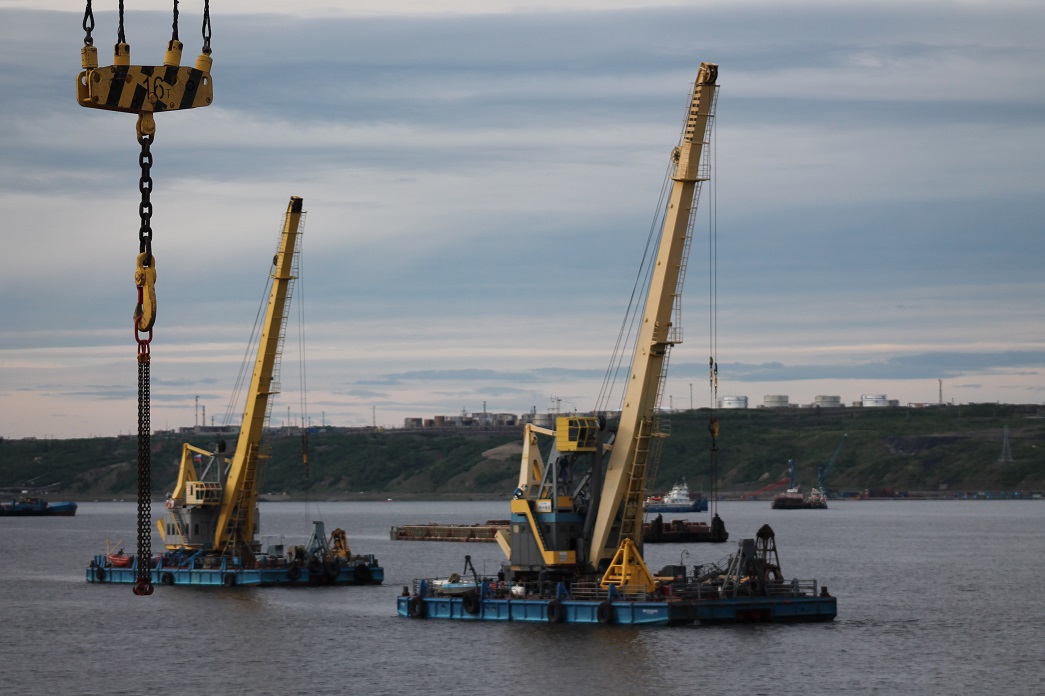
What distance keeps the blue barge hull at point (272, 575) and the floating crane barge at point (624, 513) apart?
2257 cm

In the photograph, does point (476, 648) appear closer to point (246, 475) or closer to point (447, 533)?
point (246, 475)

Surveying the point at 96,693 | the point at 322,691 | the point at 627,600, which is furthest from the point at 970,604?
the point at 96,693

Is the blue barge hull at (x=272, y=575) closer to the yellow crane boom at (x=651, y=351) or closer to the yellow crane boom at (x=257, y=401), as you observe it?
the yellow crane boom at (x=257, y=401)

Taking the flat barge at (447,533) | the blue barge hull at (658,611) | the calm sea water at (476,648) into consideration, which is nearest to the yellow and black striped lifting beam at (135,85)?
the calm sea water at (476,648)

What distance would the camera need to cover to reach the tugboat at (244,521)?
287 ft

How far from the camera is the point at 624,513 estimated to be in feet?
215

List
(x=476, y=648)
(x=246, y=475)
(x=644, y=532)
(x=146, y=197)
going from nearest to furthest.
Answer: (x=146, y=197) → (x=476, y=648) → (x=246, y=475) → (x=644, y=532)

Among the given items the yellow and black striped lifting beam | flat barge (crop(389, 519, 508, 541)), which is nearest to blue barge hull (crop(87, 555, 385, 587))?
the yellow and black striped lifting beam

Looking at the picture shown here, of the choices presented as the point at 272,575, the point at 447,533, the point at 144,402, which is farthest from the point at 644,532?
the point at 144,402

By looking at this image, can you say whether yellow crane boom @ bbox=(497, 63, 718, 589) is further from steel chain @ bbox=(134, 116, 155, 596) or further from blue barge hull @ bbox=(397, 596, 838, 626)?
steel chain @ bbox=(134, 116, 155, 596)

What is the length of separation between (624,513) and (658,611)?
537 cm

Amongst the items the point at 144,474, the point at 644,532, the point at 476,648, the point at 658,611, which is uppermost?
the point at 144,474

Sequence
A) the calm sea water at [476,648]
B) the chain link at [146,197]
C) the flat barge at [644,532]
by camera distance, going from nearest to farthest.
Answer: the chain link at [146,197] < the calm sea water at [476,648] < the flat barge at [644,532]

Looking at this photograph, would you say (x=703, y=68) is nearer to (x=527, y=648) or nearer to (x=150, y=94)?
(x=527, y=648)
